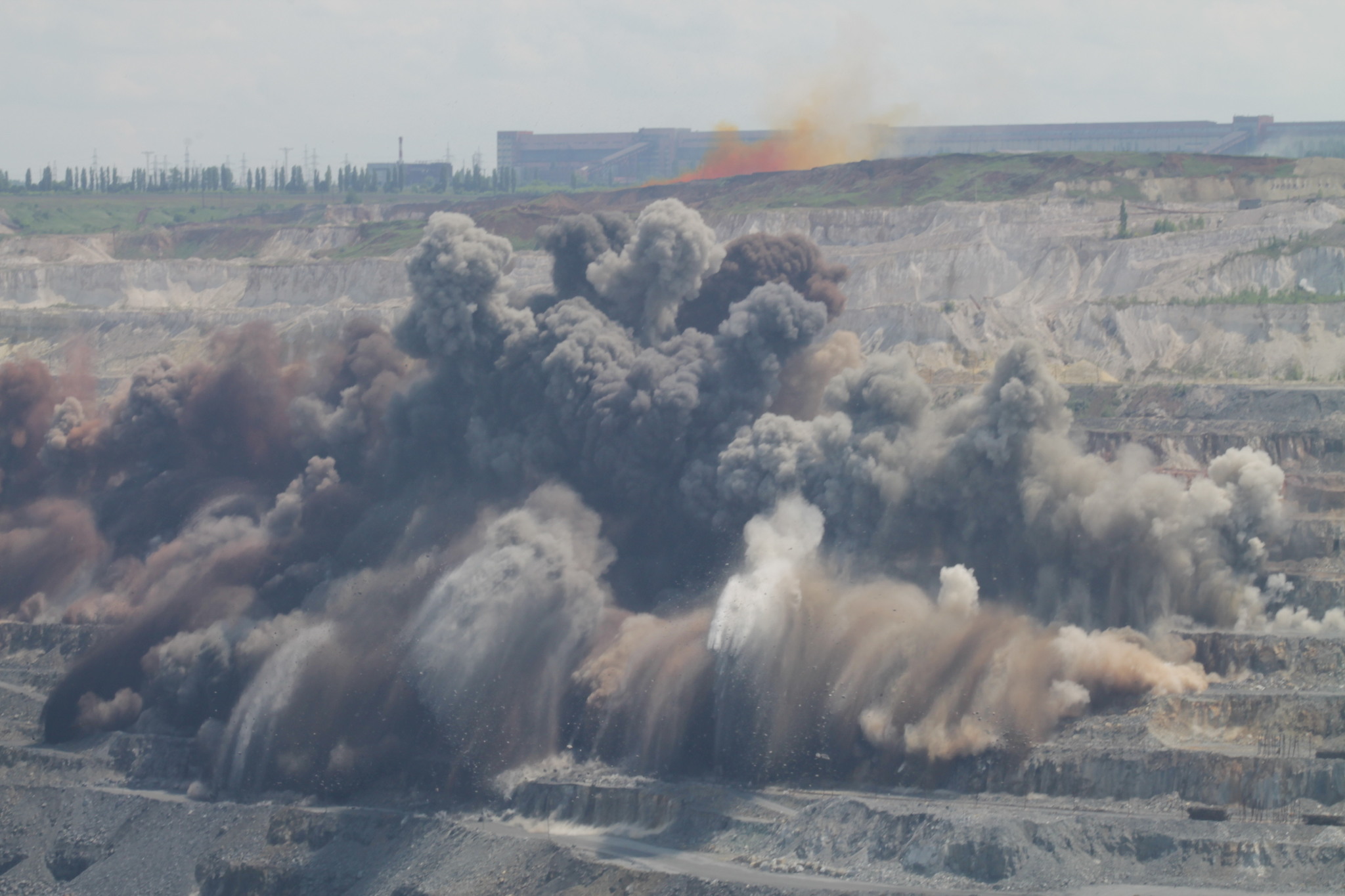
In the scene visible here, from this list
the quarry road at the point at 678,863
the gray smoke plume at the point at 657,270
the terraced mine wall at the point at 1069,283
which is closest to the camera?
the quarry road at the point at 678,863

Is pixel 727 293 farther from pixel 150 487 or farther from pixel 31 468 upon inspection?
pixel 31 468

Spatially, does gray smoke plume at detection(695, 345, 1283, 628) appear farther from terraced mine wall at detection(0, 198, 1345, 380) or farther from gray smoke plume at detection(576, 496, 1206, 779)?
terraced mine wall at detection(0, 198, 1345, 380)

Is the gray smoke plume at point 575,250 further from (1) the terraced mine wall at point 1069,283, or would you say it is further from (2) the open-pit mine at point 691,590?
(1) the terraced mine wall at point 1069,283

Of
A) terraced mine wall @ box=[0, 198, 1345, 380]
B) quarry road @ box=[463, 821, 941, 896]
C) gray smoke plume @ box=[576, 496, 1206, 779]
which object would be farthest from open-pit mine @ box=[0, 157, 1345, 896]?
terraced mine wall @ box=[0, 198, 1345, 380]

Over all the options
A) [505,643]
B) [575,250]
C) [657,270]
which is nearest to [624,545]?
[505,643]

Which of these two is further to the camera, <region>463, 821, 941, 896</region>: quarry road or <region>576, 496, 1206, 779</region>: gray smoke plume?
<region>576, 496, 1206, 779</region>: gray smoke plume

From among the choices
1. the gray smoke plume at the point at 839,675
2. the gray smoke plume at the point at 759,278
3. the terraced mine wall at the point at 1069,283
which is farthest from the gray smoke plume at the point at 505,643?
the terraced mine wall at the point at 1069,283

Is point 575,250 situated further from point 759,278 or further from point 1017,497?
point 1017,497

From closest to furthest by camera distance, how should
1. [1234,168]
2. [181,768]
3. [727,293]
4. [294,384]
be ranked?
[181,768] → [727,293] → [294,384] → [1234,168]

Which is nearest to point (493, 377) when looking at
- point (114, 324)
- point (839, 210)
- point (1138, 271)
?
point (1138, 271)
